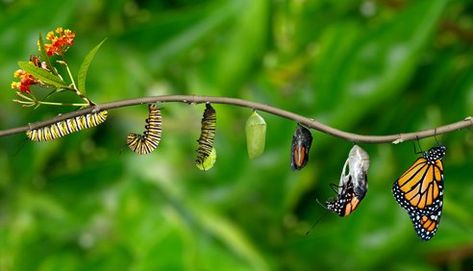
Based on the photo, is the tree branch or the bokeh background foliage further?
the bokeh background foliage

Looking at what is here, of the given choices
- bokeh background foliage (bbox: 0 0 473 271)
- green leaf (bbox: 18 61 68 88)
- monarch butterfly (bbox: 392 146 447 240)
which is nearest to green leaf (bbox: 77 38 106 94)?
green leaf (bbox: 18 61 68 88)

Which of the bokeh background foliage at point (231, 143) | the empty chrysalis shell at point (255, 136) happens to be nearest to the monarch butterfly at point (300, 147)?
the empty chrysalis shell at point (255, 136)

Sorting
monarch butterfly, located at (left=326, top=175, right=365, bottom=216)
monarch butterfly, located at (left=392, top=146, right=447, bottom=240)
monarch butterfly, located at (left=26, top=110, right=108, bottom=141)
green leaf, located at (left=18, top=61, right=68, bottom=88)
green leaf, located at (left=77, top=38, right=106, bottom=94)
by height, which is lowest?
monarch butterfly, located at (left=26, top=110, right=108, bottom=141)

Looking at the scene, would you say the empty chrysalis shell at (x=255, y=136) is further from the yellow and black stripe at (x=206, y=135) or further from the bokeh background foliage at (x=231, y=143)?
the bokeh background foliage at (x=231, y=143)

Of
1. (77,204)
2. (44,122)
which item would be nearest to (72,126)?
(44,122)

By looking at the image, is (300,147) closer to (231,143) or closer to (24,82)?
(24,82)

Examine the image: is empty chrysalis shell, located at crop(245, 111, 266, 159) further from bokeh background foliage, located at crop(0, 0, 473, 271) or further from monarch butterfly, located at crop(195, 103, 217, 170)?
bokeh background foliage, located at crop(0, 0, 473, 271)

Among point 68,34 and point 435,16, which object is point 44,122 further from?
point 435,16
